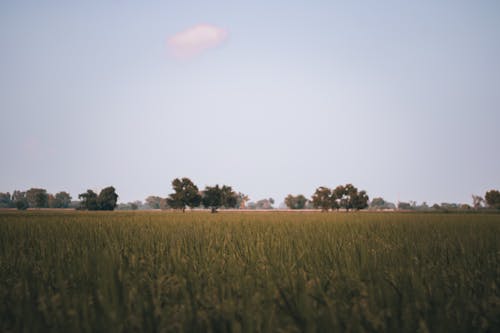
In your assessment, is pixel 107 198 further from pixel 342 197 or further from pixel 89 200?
pixel 342 197

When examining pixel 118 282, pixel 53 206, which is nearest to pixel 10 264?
pixel 118 282

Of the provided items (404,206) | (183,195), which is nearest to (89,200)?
(183,195)

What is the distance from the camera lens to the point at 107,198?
8694 cm

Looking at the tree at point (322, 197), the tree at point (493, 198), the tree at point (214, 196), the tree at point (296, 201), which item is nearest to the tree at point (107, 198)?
the tree at point (214, 196)

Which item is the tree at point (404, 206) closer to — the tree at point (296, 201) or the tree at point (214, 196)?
the tree at point (296, 201)

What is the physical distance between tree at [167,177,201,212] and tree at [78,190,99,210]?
3316cm

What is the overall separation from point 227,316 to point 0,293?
5.63ft

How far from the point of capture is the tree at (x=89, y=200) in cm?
8562

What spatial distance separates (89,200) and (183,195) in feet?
128

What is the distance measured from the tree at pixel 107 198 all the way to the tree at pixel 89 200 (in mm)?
1282

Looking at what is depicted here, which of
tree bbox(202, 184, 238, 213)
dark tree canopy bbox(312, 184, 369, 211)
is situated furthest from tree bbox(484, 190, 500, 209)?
tree bbox(202, 184, 238, 213)

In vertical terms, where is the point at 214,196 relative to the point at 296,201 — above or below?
above

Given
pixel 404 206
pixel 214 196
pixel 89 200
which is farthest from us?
pixel 404 206

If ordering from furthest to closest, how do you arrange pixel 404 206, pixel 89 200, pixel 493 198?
pixel 404 206 → pixel 89 200 → pixel 493 198
